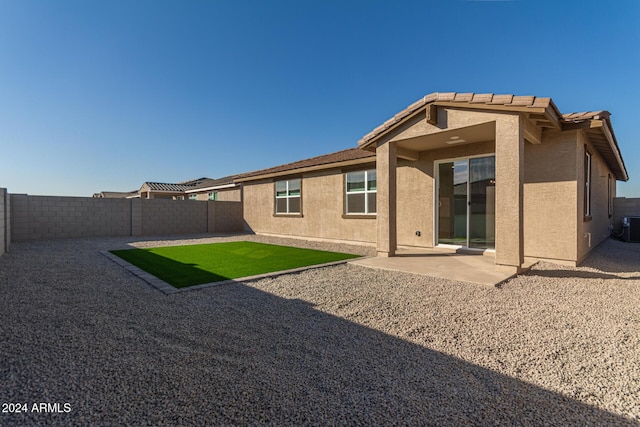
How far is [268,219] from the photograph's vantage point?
608 inches

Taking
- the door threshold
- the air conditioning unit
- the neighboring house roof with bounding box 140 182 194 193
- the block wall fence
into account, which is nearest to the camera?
the door threshold

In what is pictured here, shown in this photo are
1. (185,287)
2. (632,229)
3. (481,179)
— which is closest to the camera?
(185,287)

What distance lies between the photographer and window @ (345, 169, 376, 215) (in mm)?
10648

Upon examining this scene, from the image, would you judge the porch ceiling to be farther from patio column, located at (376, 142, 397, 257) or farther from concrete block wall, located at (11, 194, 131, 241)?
concrete block wall, located at (11, 194, 131, 241)

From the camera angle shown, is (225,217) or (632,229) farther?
(225,217)

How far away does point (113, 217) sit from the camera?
14438mm

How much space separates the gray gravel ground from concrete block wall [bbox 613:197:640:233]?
14.2m

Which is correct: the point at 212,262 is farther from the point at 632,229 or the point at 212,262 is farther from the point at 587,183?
the point at 632,229

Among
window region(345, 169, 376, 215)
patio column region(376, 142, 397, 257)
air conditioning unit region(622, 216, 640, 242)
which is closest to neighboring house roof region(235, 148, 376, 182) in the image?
window region(345, 169, 376, 215)

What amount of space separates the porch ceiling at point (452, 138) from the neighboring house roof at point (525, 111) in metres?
0.50

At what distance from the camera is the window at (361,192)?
10648 mm

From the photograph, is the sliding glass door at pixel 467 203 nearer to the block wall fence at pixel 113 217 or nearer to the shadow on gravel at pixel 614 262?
the shadow on gravel at pixel 614 262

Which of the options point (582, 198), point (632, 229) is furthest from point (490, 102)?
point (632, 229)

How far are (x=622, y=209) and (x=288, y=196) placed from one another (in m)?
17.5
